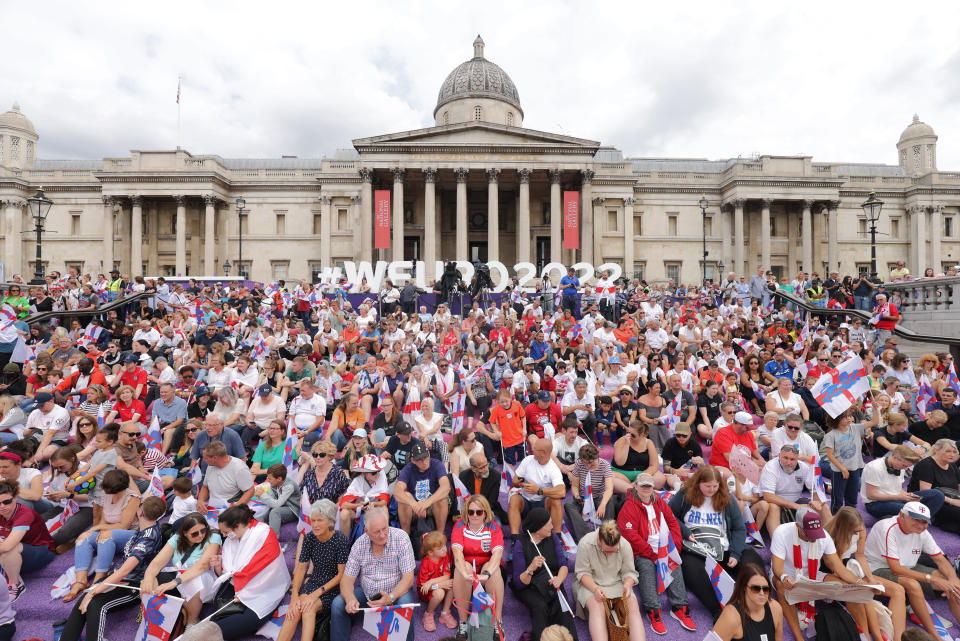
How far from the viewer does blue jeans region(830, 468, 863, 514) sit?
6.66m

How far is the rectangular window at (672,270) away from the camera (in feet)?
135

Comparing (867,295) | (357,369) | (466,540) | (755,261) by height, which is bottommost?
(466,540)

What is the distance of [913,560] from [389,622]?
5440mm

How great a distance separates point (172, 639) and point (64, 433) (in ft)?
17.0

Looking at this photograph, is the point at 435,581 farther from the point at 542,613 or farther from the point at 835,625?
the point at 835,625

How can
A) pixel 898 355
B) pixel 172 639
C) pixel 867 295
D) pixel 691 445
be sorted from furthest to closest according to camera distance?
pixel 867 295
pixel 898 355
pixel 691 445
pixel 172 639

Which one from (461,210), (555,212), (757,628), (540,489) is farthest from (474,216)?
(757,628)

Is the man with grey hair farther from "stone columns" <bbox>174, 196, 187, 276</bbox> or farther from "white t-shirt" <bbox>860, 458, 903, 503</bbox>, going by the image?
"stone columns" <bbox>174, 196, 187, 276</bbox>

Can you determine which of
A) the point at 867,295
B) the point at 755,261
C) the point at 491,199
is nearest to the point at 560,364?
the point at 867,295

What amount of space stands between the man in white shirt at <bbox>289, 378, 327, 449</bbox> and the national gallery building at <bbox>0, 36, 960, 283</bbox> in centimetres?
2949

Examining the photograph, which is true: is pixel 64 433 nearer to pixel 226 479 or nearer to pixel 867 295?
pixel 226 479

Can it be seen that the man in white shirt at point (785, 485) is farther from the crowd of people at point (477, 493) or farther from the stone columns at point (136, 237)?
the stone columns at point (136, 237)

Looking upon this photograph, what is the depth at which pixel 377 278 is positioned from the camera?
27.5 meters

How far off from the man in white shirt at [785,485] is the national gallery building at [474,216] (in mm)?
31465
